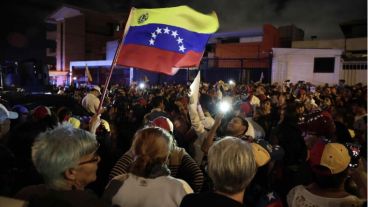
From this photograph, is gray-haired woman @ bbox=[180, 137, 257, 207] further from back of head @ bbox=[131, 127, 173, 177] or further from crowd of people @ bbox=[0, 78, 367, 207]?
back of head @ bbox=[131, 127, 173, 177]

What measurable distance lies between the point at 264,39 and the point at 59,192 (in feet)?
96.7

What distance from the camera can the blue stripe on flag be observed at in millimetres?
4668

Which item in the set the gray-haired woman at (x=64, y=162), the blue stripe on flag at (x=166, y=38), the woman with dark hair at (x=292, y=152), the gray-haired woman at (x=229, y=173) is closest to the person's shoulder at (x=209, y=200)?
the gray-haired woman at (x=229, y=173)

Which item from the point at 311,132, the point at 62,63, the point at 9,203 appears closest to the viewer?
the point at 9,203

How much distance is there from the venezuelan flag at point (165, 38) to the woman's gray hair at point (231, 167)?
9.13ft

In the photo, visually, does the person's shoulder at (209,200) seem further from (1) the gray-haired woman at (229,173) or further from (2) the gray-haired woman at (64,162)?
(2) the gray-haired woman at (64,162)

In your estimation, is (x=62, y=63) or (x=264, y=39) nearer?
(x=264, y=39)

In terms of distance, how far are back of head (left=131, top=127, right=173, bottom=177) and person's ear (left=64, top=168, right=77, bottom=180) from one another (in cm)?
50

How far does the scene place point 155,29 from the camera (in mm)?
4840

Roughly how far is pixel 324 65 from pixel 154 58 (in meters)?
23.0

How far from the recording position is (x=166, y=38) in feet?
16.4

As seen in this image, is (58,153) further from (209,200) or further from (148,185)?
(209,200)

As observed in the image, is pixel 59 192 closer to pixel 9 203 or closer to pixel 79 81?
pixel 9 203

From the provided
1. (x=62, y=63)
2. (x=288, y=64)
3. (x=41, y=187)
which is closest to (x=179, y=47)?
(x=41, y=187)
